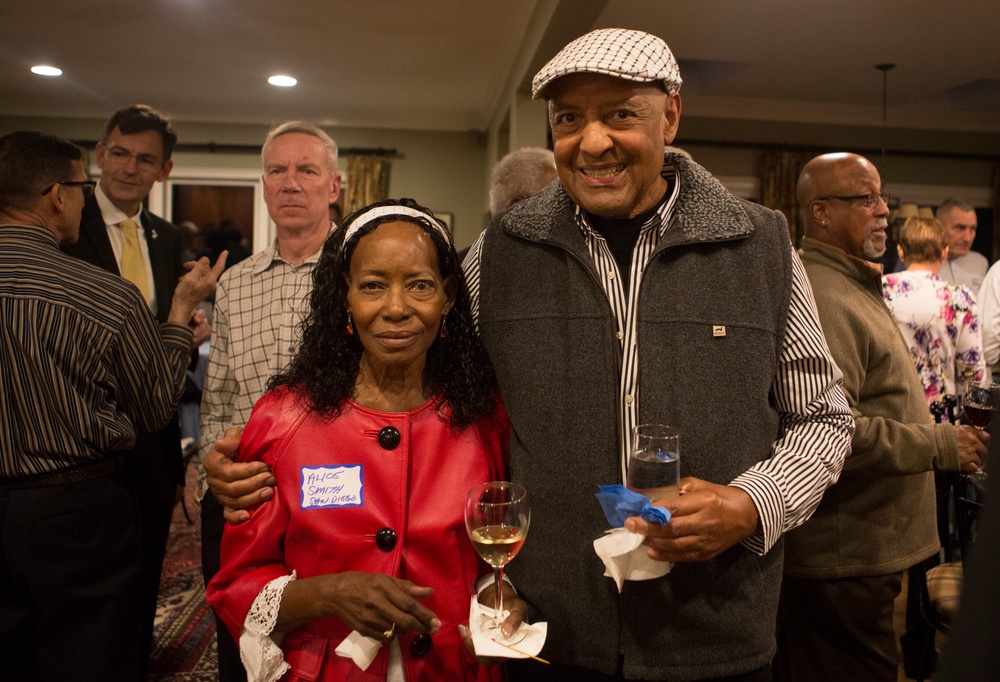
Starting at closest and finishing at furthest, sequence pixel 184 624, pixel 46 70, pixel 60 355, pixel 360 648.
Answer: pixel 360 648 < pixel 60 355 < pixel 184 624 < pixel 46 70

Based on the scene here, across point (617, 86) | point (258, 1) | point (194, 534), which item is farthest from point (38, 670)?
point (258, 1)

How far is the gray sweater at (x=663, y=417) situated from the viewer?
1342 millimetres

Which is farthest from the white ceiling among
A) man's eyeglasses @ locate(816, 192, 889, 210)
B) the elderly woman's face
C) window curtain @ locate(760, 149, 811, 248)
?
the elderly woman's face

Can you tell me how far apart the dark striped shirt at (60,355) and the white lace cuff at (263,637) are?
111cm

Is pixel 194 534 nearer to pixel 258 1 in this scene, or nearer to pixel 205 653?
pixel 205 653

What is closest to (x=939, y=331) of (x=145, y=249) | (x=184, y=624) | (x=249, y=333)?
(x=249, y=333)

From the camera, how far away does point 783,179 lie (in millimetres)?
8094

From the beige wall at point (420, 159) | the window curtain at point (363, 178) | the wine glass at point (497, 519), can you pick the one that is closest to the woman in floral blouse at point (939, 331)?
the wine glass at point (497, 519)

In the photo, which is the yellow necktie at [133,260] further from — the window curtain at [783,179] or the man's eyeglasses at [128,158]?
the window curtain at [783,179]

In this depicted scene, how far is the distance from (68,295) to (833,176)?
245 centimetres

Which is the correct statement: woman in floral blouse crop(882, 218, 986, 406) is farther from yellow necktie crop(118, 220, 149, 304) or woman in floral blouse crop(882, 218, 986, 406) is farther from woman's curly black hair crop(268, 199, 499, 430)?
yellow necktie crop(118, 220, 149, 304)

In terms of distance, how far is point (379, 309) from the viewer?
1435 millimetres

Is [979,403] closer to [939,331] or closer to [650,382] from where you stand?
[939,331]

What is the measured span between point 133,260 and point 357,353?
5.60ft
